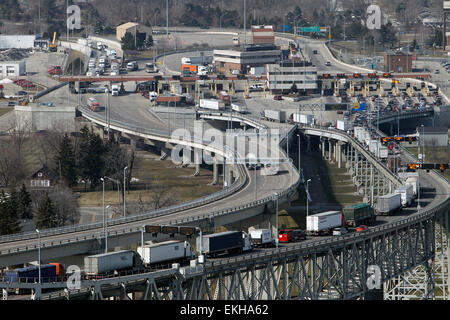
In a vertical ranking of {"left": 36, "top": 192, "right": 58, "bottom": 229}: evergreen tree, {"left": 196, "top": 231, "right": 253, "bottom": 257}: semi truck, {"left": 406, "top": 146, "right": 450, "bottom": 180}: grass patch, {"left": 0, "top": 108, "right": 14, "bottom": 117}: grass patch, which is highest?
{"left": 196, "top": 231, "right": 253, "bottom": 257}: semi truck

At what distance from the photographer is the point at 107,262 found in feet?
126

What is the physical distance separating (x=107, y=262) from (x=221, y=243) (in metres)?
6.00

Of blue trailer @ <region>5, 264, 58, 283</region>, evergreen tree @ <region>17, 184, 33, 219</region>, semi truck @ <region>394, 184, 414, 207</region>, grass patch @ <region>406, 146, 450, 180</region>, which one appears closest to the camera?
blue trailer @ <region>5, 264, 58, 283</region>

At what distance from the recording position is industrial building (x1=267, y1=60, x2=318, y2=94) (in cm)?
12300

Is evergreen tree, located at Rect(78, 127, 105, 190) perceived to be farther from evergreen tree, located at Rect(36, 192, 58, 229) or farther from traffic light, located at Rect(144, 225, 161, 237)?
traffic light, located at Rect(144, 225, 161, 237)

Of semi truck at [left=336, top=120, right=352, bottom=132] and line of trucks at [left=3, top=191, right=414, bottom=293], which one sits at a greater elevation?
line of trucks at [left=3, top=191, right=414, bottom=293]

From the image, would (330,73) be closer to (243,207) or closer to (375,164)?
(375,164)

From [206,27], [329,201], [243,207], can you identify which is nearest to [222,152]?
[329,201]

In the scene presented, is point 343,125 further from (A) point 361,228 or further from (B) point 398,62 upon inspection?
(A) point 361,228

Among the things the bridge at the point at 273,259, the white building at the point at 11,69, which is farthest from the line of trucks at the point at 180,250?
the white building at the point at 11,69

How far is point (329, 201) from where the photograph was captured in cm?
7538

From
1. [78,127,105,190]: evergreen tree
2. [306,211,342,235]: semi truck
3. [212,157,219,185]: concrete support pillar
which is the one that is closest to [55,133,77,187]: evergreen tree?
[78,127,105,190]: evergreen tree

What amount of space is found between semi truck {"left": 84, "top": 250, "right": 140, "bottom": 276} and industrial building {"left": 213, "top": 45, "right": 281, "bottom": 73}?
9877 centimetres

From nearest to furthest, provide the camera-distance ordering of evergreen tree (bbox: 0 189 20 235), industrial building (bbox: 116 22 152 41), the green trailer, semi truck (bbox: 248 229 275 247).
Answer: semi truck (bbox: 248 229 275 247) < the green trailer < evergreen tree (bbox: 0 189 20 235) < industrial building (bbox: 116 22 152 41)
